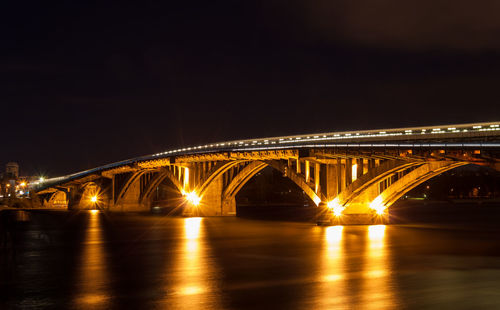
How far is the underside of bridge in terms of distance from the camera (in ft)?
176

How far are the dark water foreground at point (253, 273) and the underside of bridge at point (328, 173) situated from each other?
29.4 ft

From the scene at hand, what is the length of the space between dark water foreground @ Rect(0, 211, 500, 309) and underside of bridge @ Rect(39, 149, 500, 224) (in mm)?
8967

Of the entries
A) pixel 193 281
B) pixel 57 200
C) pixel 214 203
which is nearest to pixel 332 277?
pixel 193 281

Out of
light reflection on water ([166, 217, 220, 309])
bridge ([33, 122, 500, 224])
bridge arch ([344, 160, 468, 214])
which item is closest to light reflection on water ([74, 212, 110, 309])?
light reflection on water ([166, 217, 220, 309])

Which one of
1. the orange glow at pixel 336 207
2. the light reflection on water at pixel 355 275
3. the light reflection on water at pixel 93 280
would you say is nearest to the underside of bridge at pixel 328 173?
the orange glow at pixel 336 207

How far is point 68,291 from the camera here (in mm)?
22859

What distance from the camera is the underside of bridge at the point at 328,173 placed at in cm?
5375

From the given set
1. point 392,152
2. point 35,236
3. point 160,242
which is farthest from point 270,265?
point 35,236

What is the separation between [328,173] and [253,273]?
35841 mm

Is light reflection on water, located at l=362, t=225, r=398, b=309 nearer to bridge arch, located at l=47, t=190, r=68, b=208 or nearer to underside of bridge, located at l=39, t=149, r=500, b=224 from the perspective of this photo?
underside of bridge, located at l=39, t=149, r=500, b=224

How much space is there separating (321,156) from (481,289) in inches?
1515

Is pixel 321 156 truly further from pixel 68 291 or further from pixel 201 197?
pixel 68 291

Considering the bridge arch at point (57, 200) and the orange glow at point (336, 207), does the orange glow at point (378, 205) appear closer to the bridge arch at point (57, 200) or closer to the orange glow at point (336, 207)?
the orange glow at point (336, 207)

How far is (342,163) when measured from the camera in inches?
2404
